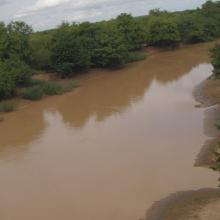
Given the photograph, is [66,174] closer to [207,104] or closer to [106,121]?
[106,121]

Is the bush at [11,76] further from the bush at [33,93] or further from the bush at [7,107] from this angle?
the bush at [7,107]

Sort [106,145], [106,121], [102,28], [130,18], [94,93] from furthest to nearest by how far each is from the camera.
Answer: [130,18], [102,28], [94,93], [106,121], [106,145]

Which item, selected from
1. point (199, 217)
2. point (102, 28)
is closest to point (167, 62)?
point (102, 28)

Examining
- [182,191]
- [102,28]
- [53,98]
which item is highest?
[102,28]

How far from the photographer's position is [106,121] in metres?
26.8

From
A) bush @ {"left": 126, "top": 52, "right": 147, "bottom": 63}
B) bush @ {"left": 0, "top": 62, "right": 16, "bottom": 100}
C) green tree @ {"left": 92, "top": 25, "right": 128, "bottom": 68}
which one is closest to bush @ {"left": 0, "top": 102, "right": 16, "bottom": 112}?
bush @ {"left": 0, "top": 62, "right": 16, "bottom": 100}

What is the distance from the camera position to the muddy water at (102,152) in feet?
52.5

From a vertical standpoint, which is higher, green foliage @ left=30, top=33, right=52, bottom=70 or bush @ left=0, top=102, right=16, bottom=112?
green foliage @ left=30, top=33, right=52, bottom=70

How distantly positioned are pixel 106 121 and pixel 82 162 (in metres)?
7.08

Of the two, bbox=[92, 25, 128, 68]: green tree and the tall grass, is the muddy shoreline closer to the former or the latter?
the tall grass

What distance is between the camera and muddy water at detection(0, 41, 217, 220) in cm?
1600

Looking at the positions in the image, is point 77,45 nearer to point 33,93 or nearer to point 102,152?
point 33,93

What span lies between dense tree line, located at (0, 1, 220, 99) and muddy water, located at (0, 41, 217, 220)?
359 centimetres

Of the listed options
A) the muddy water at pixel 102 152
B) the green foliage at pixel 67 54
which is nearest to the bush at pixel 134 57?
the green foliage at pixel 67 54
